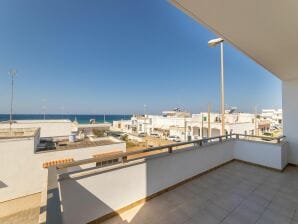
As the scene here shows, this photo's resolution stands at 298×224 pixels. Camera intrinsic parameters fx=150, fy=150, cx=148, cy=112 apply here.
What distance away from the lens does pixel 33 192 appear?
249 inches

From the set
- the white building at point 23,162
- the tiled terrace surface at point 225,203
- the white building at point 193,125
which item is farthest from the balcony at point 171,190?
the white building at point 193,125

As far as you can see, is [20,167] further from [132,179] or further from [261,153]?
[261,153]

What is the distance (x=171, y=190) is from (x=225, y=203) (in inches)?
32.8

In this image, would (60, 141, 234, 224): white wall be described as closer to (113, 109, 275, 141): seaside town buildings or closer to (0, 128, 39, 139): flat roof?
Answer: (0, 128, 39, 139): flat roof

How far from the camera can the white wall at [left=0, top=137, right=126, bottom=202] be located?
227 inches

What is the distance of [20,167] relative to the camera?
19.9 ft

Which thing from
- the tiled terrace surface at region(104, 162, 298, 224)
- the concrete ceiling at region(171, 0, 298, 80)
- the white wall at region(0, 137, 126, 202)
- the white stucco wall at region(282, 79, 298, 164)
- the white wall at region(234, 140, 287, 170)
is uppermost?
the concrete ceiling at region(171, 0, 298, 80)

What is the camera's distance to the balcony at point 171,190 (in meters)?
1.67

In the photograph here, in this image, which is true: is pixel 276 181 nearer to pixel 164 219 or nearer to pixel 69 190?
pixel 164 219

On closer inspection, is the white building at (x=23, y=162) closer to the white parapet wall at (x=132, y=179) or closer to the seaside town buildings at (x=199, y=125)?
the white parapet wall at (x=132, y=179)

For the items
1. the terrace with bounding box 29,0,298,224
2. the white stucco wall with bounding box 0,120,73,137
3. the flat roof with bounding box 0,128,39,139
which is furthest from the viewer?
the white stucco wall with bounding box 0,120,73,137

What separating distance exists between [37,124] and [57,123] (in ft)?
4.49

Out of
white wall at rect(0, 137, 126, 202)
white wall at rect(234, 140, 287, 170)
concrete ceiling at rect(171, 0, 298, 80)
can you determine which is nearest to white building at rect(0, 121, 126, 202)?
white wall at rect(0, 137, 126, 202)

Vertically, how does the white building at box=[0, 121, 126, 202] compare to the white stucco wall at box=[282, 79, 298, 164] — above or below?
below
